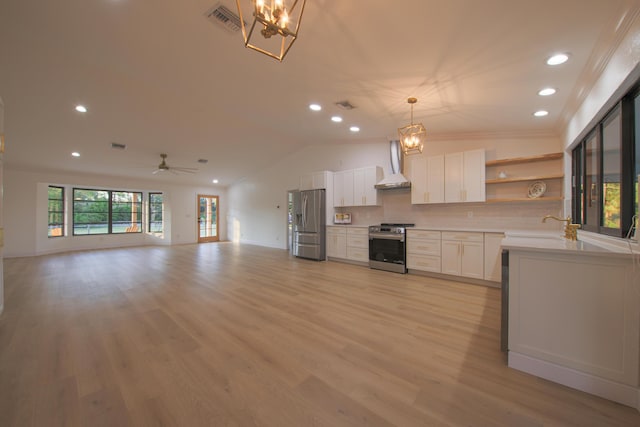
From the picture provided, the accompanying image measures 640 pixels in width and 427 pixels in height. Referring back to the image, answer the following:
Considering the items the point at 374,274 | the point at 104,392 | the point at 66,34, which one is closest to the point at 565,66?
the point at 374,274

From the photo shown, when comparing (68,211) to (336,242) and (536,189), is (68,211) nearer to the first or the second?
(336,242)

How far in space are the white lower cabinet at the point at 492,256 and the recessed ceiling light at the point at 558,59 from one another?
2278mm

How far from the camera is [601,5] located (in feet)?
5.59

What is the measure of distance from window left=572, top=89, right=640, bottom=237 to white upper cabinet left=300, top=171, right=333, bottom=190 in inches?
175

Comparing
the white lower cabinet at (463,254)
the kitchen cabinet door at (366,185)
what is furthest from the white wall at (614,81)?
the kitchen cabinet door at (366,185)

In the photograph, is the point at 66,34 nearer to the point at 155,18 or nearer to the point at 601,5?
the point at 155,18

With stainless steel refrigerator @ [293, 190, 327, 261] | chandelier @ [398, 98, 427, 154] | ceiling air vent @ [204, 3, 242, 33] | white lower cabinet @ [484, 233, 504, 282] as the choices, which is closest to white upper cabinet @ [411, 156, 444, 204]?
white lower cabinet @ [484, 233, 504, 282]

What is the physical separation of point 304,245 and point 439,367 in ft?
15.7

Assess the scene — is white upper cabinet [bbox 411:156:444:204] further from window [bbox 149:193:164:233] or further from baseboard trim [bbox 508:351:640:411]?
window [bbox 149:193:164:233]

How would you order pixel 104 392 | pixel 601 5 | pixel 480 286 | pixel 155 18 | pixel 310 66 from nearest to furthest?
pixel 104 392 < pixel 601 5 < pixel 155 18 < pixel 310 66 < pixel 480 286

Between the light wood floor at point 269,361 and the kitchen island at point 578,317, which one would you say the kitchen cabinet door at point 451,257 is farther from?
the kitchen island at point 578,317

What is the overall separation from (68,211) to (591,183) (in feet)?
39.6

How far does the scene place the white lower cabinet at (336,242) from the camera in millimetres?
5832

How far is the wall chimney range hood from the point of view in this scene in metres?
5.02
